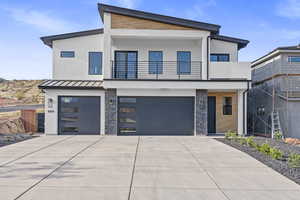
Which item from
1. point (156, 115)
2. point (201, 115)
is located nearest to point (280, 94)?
point (201, 115)

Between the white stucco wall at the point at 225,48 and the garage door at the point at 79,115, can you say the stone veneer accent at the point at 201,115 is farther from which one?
the garage door at the point at 79,115

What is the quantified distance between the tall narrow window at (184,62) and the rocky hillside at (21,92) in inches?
1137

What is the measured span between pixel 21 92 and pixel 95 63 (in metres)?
37.4

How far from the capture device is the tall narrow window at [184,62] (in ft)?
52.3

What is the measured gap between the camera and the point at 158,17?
1456 cm

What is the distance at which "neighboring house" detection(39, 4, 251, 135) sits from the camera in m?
14.4

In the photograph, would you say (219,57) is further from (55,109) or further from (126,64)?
(55,109)

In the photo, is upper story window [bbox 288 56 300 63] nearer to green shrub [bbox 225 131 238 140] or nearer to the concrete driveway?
green shrub [bbox 225 131 238 140]

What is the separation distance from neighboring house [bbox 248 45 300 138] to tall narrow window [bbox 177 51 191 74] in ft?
18.7

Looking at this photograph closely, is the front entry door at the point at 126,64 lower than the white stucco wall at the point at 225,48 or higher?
lower

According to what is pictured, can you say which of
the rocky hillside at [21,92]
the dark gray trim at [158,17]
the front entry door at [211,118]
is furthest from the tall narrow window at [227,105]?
the rocky hillside at [21,92]

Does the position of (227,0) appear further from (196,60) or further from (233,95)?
(233,95)

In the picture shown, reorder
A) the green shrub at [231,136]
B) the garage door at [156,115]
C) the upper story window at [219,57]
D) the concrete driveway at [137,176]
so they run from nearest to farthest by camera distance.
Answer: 1. the concrete driveway at [137,176]
2. the green shrub at [231,136]
3. the garage door at [156,115]
4. the upper story window at [219,57]

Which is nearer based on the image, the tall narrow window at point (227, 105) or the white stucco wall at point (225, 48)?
the tall narrow window at point (227, 105)
